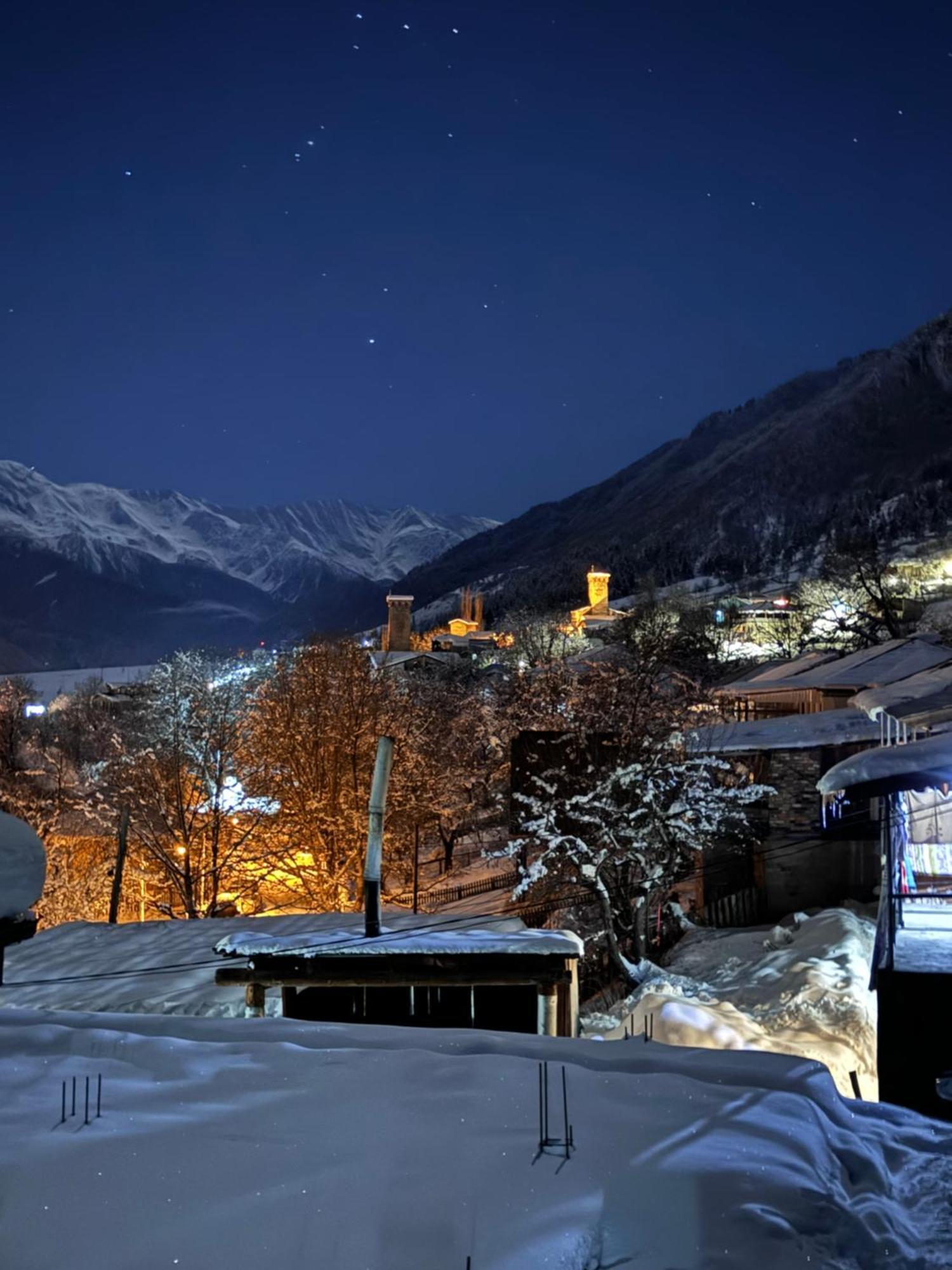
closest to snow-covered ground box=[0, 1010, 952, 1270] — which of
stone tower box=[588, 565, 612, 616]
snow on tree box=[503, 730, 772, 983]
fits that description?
snow on tree box=[503, 730, 772, 983]

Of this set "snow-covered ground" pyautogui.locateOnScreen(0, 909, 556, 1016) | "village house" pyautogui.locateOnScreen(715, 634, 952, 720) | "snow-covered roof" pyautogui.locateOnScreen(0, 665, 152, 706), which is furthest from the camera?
"snow-covered roof" pyautogui.locateOnScreen(0, 665, 152, 706)

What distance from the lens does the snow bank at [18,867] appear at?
29.0 ft

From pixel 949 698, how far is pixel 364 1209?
11.3 metres

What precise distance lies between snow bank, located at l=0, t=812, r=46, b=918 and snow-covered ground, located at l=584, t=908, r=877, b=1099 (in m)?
8.10

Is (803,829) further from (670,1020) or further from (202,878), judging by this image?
(202,878)

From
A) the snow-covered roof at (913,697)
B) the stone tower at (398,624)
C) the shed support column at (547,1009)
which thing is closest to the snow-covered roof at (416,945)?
the shed support column at (547,1009)

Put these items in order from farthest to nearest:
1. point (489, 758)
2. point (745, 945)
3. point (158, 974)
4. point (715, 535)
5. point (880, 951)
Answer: point (715, 535) → point (489, 758) → point (745, 945) → point (158, 974) → point (880, 951)

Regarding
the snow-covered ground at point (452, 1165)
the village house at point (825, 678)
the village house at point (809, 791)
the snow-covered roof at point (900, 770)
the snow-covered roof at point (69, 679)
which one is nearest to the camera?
the snow-covered ground at point (452, 1165)

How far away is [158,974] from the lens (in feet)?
39.8

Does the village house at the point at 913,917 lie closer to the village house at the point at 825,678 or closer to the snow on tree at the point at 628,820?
the snow on tree at the point at 628,820

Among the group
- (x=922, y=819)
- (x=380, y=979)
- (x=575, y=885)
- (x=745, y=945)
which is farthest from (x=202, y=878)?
(x=922, y=819)

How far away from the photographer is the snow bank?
8.83 meters

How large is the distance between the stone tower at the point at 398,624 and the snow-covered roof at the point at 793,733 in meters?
65.2

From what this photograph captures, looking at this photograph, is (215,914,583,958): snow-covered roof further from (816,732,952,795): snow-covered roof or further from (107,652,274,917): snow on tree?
(107,652,274,917): snow on tree
